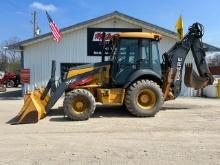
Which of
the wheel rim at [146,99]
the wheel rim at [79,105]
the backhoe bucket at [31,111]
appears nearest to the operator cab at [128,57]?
the wheel rim at [146,99]

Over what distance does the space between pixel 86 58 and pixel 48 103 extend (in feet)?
39.3

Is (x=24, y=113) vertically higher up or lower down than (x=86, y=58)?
lower down

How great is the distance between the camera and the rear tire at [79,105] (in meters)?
13.7

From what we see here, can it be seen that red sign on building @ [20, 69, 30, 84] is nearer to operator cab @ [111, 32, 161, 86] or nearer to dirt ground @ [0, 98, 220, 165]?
dirt ground @ [0, 98, 220, 165]

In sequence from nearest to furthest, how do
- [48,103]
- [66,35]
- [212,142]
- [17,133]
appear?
[212,142] → [17,133] → [48,103] → [66,35]

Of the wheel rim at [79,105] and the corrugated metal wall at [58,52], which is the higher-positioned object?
the corrugated metal wall at [58,52]

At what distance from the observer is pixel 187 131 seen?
37.6 feet

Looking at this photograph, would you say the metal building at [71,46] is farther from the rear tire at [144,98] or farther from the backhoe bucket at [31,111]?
the backhoe bucket at [31,111]

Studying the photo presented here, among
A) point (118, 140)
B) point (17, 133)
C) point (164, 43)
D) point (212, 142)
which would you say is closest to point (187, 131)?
point (212, 142)

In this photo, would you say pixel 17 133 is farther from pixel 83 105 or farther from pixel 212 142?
pixel 212 142

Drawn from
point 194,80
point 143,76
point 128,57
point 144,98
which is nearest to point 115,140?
point 144,98

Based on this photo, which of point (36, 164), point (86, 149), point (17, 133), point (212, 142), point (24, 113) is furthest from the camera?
point (24, 113)

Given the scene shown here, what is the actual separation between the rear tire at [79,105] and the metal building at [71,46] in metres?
12.1

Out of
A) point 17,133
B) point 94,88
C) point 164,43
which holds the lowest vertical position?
point 17,133
